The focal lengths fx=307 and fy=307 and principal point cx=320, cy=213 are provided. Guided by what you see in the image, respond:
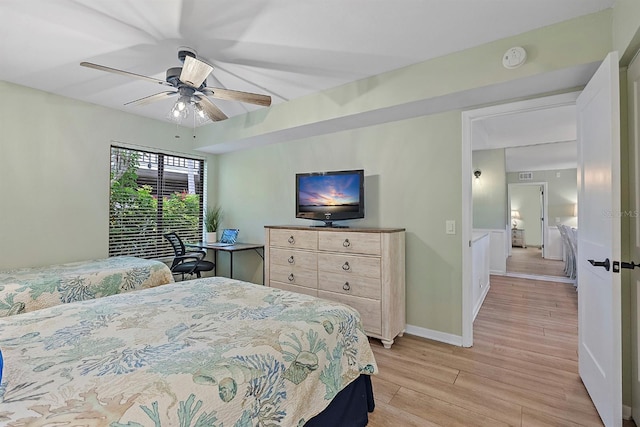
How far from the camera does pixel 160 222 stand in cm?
416

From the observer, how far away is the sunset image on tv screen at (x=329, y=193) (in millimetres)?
3217

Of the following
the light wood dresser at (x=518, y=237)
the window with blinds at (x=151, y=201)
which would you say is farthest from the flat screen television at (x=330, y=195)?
the light wood dresser at (x=518, y=237)

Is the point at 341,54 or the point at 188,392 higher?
the point at 341,54

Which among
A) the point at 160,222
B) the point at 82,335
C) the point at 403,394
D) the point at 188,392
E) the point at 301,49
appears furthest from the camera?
the point at 160,222

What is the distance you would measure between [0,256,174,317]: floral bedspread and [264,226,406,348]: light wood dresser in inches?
53.4

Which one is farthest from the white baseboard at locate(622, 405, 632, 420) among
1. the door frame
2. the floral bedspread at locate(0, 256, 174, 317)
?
the floral bedspread at locate(0, 256, 174, 317)

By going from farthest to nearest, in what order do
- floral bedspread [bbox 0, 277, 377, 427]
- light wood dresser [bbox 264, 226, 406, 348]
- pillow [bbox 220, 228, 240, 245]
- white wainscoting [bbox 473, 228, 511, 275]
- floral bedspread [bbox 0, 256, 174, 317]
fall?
white wainscoting [bbox 473, 228, 511, 275], pillow [bbox 220, 228, 240, 245], light wood dresser [bbox 264, 226, 406, 348], floral bedspread [bbox 0, 256, 174, 317], floral bedspread [bbox 0, 277, 377, 427]

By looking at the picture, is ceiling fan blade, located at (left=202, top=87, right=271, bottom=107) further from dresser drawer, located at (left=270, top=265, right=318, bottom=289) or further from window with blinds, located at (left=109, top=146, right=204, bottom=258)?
window with blinds, located at (left=109, top=146, right=204, bottom=258)

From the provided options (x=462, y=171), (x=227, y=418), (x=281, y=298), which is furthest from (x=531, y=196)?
(x=227, y=418)

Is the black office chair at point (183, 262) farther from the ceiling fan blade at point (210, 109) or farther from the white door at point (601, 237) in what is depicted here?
the white door at point (601, 237)

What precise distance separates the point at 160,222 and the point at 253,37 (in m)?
2.95

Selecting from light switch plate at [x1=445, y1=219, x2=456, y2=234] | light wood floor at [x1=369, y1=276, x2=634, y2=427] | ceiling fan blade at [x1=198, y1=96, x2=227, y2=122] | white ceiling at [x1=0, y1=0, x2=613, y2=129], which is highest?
white ceiling at [x1=0, y1=0, x2=613, y2=129]

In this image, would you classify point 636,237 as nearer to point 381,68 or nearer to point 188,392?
point 381,68

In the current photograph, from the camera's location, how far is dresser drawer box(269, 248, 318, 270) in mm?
3143
